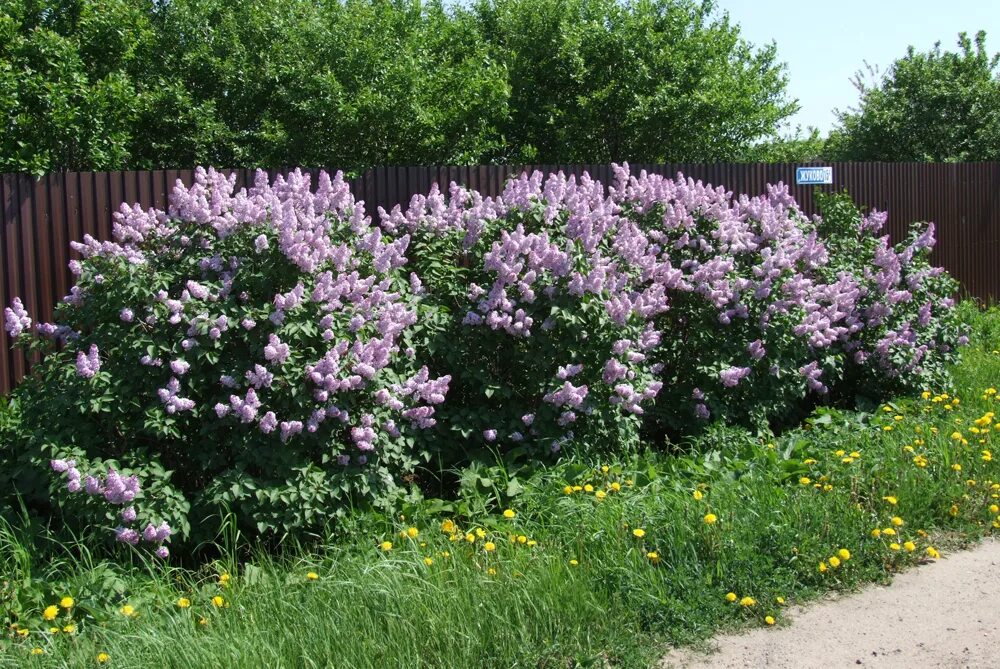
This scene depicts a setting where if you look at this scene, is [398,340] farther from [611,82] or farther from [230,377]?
[611,82]

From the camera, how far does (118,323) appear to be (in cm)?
511

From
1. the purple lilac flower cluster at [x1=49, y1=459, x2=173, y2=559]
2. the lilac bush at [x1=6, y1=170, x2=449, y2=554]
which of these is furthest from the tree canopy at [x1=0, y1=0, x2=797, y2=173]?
the purple lilac flower cluster at [x1=49, y1=459, x2=173, y2=559]

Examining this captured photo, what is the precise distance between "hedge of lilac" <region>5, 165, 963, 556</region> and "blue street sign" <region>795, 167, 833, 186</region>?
3.99 metres

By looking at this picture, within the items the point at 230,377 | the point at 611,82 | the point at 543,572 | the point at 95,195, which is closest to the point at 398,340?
the point at 230,377

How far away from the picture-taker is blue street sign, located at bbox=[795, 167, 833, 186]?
11461 mm

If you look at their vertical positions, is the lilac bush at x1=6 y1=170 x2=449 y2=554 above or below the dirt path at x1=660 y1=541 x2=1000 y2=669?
above

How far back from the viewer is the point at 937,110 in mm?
20703

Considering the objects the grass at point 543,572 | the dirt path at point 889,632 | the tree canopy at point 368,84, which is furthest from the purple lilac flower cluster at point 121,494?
the tree canopy at point 368,84

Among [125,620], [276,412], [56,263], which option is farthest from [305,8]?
[125,620]

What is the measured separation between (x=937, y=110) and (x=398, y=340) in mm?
18258

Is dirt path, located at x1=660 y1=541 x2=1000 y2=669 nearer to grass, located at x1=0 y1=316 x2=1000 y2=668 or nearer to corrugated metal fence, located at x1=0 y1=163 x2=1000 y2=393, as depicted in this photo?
grass, located at x1=0 y1=316 x2=1000 y2=668

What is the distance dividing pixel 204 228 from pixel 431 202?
59.4 inches

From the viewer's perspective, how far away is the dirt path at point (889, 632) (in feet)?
12.9

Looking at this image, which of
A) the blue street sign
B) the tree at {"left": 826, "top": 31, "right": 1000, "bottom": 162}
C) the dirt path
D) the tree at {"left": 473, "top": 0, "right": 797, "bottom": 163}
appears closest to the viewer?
the dirt path
